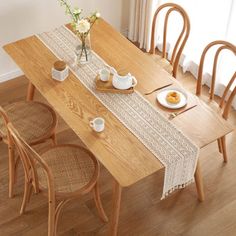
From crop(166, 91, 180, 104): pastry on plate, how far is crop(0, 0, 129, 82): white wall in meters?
1.51

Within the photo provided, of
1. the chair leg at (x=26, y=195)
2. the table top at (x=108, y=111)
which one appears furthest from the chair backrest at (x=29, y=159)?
the table top at (x=108, y=111)

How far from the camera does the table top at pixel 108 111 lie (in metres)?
2.45

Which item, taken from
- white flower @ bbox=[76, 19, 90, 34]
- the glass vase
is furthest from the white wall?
white flower @ bbox=[76, 19, 90, 34]

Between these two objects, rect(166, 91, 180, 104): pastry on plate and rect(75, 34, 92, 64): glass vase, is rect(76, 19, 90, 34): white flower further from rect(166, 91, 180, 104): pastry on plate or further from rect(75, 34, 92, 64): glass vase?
rect(166, 91, 180, 104): pastry on plate

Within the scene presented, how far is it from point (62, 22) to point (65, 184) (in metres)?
Result: 1.79

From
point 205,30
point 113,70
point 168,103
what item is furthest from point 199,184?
point 205,30

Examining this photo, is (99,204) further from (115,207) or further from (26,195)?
(26,195)

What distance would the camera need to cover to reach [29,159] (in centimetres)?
245

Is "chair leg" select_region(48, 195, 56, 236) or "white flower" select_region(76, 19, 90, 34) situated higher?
"white flower" select_region(76, 19, 90, 34)

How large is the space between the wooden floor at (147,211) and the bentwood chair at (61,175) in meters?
0.20

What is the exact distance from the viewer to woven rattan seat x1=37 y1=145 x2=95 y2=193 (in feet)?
8.61

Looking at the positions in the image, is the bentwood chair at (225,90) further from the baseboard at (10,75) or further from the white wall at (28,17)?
the baseboard at (10,75)

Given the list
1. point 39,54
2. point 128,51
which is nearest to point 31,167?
point 39,54

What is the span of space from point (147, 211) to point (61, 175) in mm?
709
